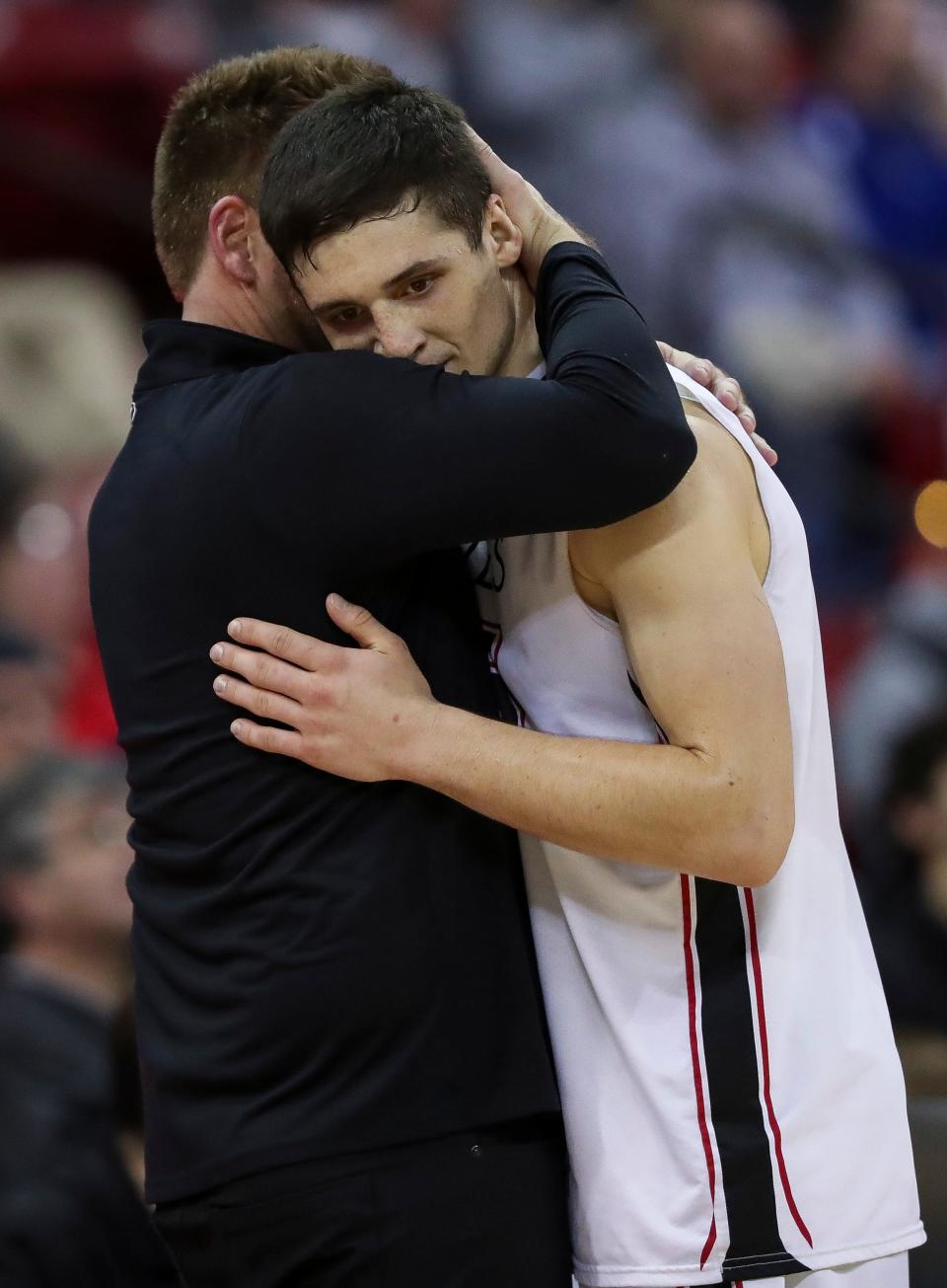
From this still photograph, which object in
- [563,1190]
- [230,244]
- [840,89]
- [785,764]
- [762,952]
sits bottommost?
[563,1190]

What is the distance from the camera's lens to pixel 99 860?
394 cm

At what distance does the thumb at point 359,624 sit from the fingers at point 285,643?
32 mm

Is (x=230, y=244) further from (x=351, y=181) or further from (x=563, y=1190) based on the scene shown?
(x=563, y=1190)

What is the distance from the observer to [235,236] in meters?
2.29

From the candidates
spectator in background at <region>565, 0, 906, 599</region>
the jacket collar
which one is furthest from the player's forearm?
spectator in background at <region>565, 0, 906, 599</region>

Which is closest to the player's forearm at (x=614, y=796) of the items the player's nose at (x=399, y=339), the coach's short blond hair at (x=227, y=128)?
the player's nose at (x=399, y=339)

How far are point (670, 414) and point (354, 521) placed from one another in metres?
0.38

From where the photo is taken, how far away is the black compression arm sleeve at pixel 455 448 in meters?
1.90

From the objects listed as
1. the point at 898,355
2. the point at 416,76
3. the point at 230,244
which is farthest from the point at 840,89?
the point at 230,244

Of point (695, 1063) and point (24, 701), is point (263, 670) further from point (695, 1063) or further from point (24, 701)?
point (24, 701)

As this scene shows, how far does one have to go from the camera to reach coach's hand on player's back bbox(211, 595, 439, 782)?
199 cm

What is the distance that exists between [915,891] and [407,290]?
3564mm

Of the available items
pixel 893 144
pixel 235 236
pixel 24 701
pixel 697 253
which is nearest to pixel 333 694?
pixel 235 236

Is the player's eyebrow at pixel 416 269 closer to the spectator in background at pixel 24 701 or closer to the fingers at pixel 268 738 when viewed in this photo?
the fingers at pixel 268 738
